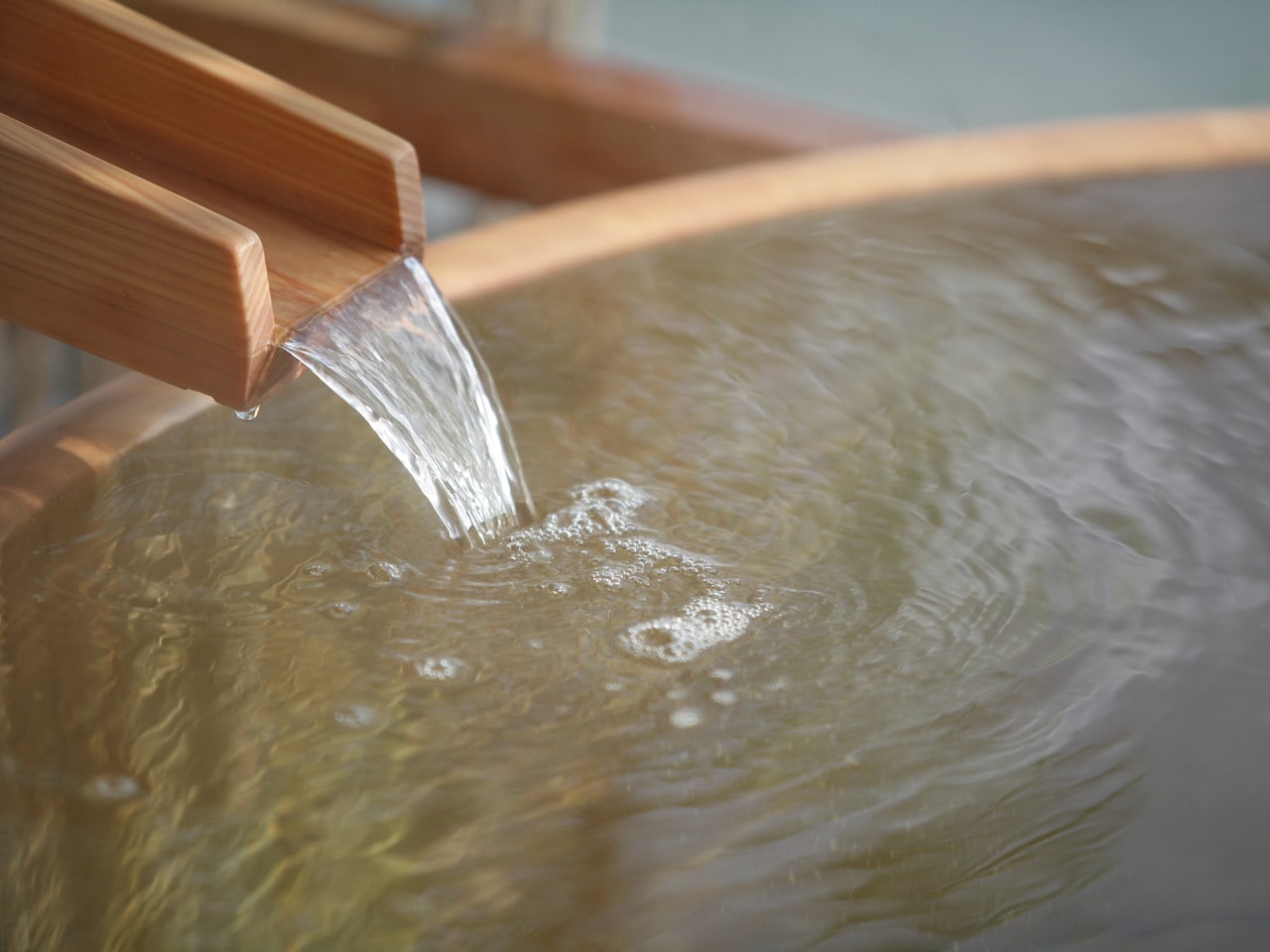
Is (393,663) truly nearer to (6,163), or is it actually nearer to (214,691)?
(214,691)

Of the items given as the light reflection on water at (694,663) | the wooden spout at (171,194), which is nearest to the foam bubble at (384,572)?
the light reflection on water at (694,663)

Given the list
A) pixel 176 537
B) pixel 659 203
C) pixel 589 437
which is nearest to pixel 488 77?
pixel 659 203

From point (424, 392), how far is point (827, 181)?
0.55 meters

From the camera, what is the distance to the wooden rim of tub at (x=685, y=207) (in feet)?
2.39

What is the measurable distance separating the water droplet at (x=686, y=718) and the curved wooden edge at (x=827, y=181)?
1.56ft

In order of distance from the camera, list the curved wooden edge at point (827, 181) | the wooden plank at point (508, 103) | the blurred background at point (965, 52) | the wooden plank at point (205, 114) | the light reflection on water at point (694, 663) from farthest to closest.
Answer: the blurred background at point (965, 52), the wooden plank at point (508, 103), the curved wooden edge at point (827, 181), the wooden plank at point (205, 114), the light reflection on water at point (694, 663)

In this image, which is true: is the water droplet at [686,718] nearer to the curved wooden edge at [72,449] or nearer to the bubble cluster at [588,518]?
the bubble cluster at [588,518]

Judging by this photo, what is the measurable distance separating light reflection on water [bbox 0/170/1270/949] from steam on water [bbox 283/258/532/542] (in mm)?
29

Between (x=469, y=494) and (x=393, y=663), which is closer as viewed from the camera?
(x=393, y=663)

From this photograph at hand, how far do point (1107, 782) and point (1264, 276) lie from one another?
661mm

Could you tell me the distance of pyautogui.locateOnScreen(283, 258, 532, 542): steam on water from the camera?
0.70m

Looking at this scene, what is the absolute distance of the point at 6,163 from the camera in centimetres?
62

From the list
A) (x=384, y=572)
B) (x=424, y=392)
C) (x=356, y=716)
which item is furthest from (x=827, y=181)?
(x=356, y=716)

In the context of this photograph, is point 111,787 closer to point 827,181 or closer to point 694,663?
point 694,663
